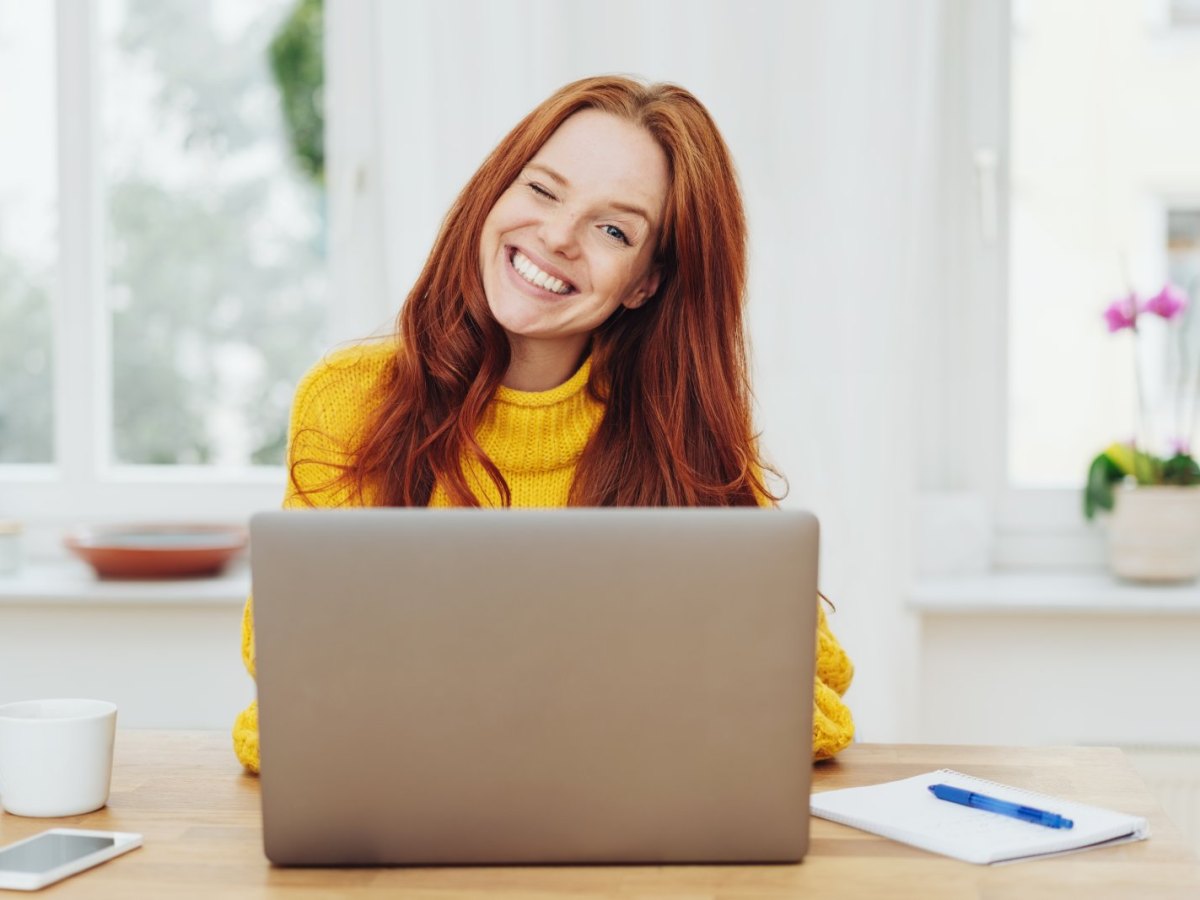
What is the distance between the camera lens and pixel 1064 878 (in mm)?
971

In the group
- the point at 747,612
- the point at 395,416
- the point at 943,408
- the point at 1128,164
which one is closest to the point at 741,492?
the point at 395,416

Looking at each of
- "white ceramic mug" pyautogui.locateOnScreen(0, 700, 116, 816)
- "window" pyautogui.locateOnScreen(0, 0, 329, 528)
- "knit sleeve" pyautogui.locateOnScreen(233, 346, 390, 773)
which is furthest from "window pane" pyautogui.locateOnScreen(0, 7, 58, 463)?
"white ceramic mug" pyautogui.locateOnScreen(0, 700, 116, 816)

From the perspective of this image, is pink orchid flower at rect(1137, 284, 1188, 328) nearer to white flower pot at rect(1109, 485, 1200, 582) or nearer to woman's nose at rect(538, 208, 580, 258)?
white flower pot at rect(1109, 485, 1200, 582)

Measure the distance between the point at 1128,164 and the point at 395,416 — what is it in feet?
5.74

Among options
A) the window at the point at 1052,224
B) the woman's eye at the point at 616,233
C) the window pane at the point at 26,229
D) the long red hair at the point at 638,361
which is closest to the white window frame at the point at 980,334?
the window at the point at 1052,224

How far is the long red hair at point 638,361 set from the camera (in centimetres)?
166

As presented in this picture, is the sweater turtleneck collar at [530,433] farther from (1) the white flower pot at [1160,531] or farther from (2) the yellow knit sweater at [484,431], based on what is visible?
(1) the white flower pot at [1160,531]

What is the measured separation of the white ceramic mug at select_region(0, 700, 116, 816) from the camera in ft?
3.58

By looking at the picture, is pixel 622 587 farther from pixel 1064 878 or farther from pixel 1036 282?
pixel 1036 282

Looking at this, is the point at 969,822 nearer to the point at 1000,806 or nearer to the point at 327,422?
the point at 1000,806

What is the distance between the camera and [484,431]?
1765 mm

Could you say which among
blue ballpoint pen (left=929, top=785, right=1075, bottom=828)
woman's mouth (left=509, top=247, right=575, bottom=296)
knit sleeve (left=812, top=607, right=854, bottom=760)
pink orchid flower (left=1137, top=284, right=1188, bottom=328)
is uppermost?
pink orchid flower (left=1137, top=284, right=1188, bottom=328)

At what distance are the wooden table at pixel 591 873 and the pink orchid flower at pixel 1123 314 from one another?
1502 mm

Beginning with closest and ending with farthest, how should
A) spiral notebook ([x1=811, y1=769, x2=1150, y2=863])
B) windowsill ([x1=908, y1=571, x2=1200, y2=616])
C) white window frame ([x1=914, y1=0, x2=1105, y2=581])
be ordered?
spiral notebook ([x1=811, y1=769, x2=1150, y2=863]) < windowsill ([x1=908, y1=571, x2=1200, y2=616]) < white window frame ([x1=914, y1=0, x2=1105, y2=581])
